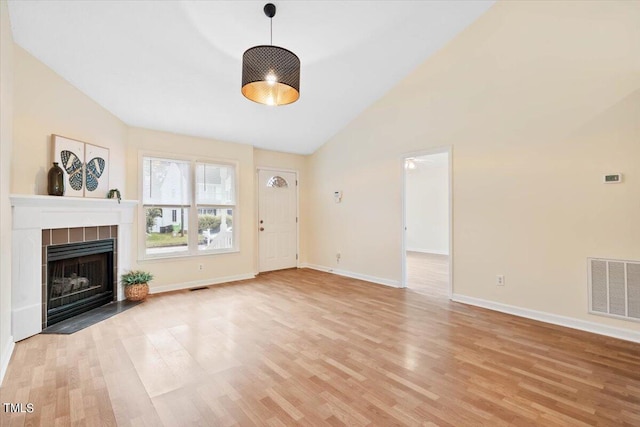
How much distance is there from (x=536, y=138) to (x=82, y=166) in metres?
5.41

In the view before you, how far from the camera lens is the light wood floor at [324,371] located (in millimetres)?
1793

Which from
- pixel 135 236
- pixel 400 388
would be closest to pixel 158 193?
pixel 135 236

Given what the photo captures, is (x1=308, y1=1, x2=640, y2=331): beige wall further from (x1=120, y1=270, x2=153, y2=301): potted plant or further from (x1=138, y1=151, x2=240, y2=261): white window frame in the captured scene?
(x1=120, y1=270, x2=153, y2=301): potted plant

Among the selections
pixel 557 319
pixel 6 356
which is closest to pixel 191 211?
pixel 6 356

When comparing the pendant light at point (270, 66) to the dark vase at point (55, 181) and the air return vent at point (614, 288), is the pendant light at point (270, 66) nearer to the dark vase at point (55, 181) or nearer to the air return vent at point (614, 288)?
the dark vase at point (55, 181)

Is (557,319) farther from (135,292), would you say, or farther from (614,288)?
(135,292)

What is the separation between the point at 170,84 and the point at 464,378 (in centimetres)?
439

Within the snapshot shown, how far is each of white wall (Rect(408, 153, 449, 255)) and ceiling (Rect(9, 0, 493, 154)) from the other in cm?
432

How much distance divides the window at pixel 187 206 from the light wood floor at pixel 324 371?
142cm

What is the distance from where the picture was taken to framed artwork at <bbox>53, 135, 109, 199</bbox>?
3.27 meters

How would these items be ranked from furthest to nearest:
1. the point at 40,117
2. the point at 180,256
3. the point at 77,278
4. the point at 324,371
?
the point at 180,256
the point at 77,278
the point at 40,117
the point at 324,371

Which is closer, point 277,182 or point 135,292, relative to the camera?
point 135,292

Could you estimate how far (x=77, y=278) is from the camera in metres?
3.66

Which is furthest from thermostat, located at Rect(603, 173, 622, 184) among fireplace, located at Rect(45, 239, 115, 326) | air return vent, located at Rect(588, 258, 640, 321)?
fireplace, located at Rect(45, 239, 115, 326)
